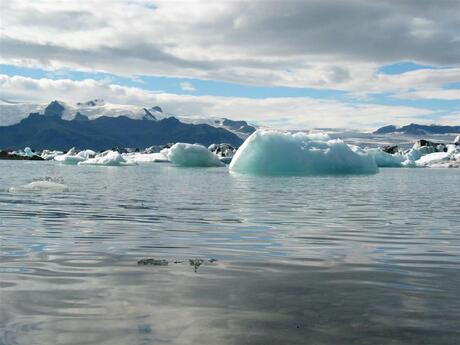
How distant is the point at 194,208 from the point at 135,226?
6808mm

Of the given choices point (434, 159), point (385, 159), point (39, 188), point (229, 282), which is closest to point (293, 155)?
point (39, 188)

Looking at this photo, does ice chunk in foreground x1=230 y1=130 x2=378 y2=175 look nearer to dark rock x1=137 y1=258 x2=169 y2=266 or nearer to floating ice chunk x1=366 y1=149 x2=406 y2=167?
dark rock x1=137 y1=258 x2=169 y2=266

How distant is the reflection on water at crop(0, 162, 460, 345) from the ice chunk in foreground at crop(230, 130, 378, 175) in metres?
43.7

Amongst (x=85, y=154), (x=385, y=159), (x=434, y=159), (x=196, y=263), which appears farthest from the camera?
(x=434, y=159)

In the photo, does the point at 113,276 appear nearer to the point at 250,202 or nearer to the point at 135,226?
the point at 135,226

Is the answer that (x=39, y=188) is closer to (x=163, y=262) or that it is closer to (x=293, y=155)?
(x=163, y=262)

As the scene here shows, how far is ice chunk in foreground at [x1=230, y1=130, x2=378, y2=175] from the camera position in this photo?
60938 millimetres

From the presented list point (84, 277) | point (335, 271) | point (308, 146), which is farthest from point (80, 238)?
point (308, 146)

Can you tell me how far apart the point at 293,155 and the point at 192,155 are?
47424 mm

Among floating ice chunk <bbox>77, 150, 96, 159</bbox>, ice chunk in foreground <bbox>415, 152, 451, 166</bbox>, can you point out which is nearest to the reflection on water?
floating ice chunk <bbox>77, 150, 96, 159</bbox>

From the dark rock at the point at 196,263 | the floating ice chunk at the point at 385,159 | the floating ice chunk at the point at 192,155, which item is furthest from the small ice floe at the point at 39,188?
the floating ice chunk at the point at 385,159

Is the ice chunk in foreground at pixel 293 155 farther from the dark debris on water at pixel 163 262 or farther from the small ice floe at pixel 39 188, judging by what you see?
the dark debris on water at pixel 163 262

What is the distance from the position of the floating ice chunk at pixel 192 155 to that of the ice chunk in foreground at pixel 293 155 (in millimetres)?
39499

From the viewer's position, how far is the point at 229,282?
8.54 m
